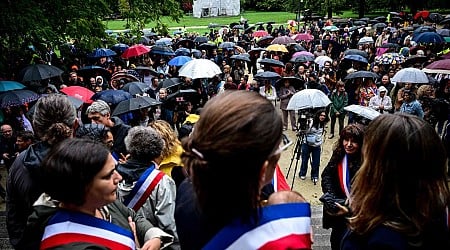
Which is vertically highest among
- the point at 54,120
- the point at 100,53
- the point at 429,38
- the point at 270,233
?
the point at 429,38

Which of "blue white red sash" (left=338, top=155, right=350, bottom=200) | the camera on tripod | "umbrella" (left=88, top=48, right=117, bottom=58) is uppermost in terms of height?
"umbrella" (left=88, top=48, right=117, bottom=58)

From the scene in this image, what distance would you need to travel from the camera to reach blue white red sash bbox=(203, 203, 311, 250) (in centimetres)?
146

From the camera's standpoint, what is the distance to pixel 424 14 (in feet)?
110

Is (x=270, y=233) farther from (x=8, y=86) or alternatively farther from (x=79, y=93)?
(x=8, y=86)

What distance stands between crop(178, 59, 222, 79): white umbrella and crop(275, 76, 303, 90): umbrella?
1.77 meters

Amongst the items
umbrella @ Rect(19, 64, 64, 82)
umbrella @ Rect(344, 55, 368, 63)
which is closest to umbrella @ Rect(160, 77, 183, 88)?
umbrella @ Rect(19, 64, 64, 82)

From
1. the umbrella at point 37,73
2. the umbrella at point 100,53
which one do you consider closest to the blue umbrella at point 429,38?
the umbrella at point 100,53

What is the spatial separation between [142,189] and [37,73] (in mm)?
7900

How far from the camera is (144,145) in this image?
11.6 feet

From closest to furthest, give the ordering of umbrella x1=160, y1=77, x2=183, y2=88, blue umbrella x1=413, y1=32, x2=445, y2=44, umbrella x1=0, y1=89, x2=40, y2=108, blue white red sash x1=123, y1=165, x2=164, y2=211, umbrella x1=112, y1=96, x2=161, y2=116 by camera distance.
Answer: blue white red sash x1=123, y1=165, x2=164, y2=211 → umbrella x1=112, y1=96, x2=161, y2=116 → umbrella x1=0, y1=89, x2=40, y2=108 → umbrella x1=160, y1=77, x2=183, y2=88 → blue umbrella x1=413, y1=32, x2=445, y2=44

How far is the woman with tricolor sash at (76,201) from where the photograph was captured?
201 cm

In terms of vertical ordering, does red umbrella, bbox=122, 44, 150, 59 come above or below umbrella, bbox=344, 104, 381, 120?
above

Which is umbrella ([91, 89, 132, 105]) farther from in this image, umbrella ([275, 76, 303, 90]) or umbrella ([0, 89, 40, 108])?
umbrella ([275, 76, 303, 90])

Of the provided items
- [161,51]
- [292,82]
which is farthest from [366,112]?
[161,51]
